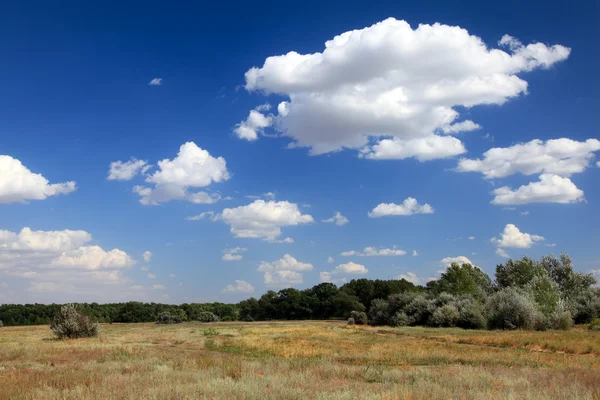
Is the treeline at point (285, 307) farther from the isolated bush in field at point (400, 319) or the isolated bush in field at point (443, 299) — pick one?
the isolated bush in field at point (443, 299)

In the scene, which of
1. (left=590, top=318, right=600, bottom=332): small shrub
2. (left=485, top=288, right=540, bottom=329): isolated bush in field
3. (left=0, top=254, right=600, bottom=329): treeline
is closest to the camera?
(left=590, top=318, right=600, bottom=332): small shrub

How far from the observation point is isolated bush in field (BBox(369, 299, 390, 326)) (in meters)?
72.8

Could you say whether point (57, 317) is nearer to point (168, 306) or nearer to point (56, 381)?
point (56, 381)

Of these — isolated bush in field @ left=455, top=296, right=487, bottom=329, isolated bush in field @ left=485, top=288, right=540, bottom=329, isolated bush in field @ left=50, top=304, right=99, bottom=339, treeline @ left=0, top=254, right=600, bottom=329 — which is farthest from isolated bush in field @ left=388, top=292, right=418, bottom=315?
isolated bush in field @ left=50, top=304, right=99, bottom=339

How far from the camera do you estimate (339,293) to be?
4564 inches

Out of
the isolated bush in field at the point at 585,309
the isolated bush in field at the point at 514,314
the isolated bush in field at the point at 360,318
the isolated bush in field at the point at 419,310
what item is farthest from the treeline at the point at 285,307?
the isolated bush in field at the point at 514,314

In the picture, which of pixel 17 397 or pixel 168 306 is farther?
pixel 168 306

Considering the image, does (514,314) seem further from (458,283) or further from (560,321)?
(458,283)

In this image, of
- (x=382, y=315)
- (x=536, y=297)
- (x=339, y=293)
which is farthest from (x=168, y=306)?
(x=536, y=297)

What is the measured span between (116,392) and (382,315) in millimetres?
64964

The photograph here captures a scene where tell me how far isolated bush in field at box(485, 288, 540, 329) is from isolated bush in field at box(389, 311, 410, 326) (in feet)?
46.3

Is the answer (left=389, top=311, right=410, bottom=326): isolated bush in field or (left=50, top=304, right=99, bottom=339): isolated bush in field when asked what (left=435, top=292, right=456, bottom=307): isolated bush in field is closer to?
(left=389, top=311, right=410, bottom=326): isolated bush in field

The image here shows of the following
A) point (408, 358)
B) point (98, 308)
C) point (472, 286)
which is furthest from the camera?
point (98, 308)

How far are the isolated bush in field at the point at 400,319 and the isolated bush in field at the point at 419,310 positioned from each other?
1.97 ft
